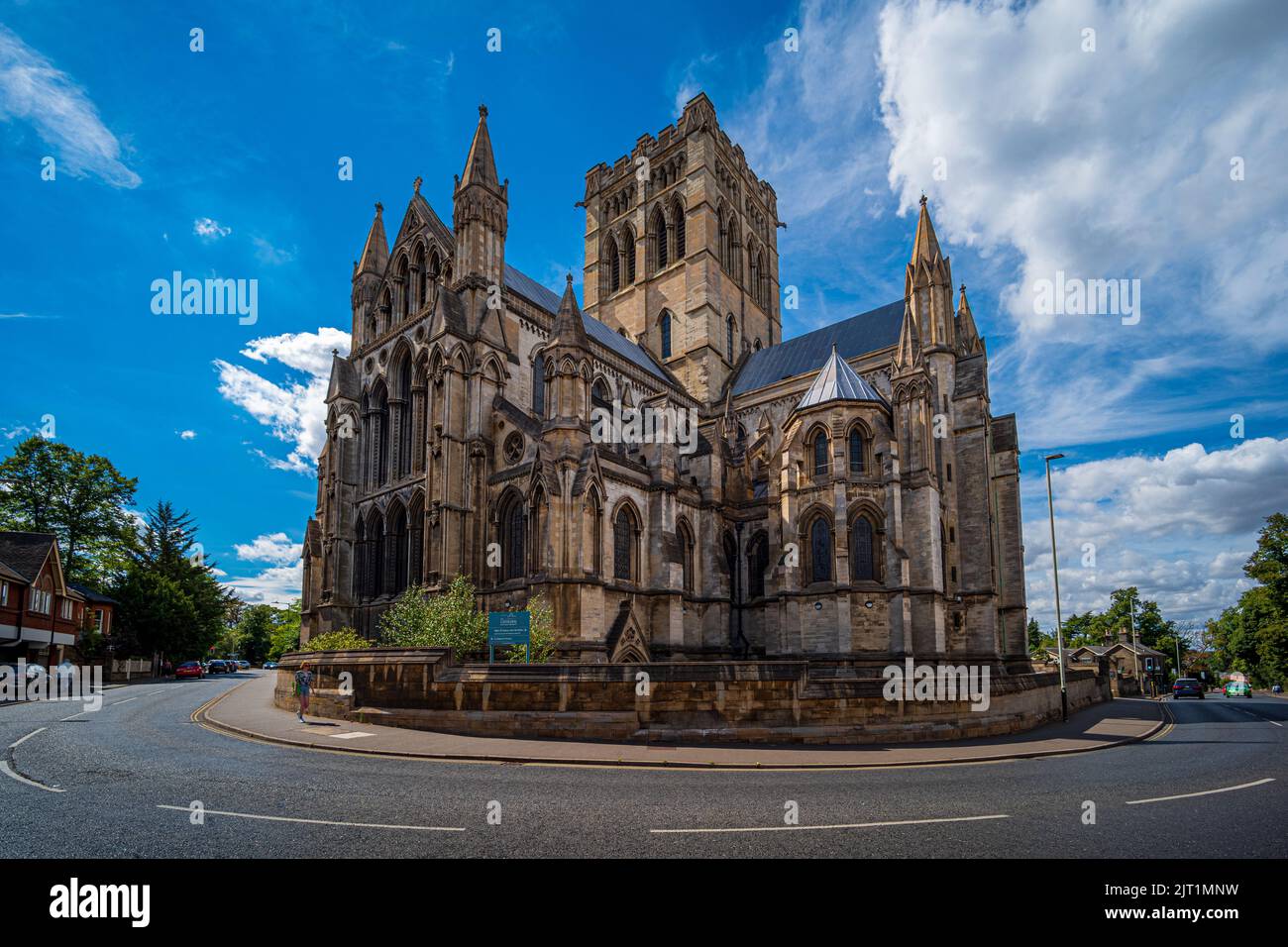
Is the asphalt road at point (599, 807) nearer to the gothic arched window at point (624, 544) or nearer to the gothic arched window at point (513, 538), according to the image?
the gothic arched window at point (513, 538)

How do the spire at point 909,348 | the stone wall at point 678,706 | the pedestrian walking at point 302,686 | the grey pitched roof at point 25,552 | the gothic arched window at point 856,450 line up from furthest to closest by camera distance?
the grey pitched roof at point 25,552
the spire at point 909,348
the gothic arched window at point 856,450
the pedestrian walking at point 302,686
the stone wall at point 678,706

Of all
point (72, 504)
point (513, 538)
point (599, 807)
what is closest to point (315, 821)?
point (599, 807)

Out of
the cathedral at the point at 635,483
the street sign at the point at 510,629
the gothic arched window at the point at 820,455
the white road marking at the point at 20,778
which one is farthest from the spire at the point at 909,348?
the white road marking at the point at 20,778

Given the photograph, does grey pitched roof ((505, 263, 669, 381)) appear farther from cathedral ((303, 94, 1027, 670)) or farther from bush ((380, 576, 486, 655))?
bush ((380, 576, 486, 655))

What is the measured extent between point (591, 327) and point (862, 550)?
21215 mm

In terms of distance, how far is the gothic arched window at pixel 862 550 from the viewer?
100ft

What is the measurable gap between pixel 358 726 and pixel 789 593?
59.3ft

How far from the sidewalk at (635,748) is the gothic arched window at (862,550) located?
35.0 feet

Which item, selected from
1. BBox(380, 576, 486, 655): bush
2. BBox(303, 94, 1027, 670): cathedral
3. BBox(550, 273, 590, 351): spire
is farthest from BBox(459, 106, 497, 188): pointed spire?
BBox(380, 576, 486, 655): bush

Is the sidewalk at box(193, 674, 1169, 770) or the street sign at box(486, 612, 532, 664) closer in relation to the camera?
the sidewalk at box(193, 674, 1169, 770)

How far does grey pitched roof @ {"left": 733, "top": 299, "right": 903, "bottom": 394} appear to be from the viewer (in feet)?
147

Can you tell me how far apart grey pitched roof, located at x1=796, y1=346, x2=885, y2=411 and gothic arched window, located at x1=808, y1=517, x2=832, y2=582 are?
17.1 ft
